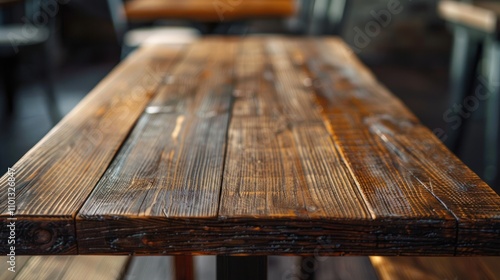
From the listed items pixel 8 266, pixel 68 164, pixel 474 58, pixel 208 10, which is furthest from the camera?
pixel 208 10

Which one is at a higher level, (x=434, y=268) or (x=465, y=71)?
(x=434, y=268)

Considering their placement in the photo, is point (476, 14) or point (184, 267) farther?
point (476, 14)

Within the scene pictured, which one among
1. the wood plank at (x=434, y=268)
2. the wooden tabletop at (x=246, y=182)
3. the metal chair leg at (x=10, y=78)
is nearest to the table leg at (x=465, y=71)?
the wooden tabletop at (x=246, y=182)

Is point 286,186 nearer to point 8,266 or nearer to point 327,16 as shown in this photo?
point 8,266

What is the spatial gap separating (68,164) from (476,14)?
2033mm

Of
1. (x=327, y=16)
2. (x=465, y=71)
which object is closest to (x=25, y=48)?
(x=327, y=16)

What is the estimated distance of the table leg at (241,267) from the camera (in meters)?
0.89

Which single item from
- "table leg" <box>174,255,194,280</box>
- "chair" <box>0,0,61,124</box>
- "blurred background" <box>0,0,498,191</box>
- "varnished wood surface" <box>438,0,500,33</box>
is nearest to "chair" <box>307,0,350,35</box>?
"blurred background" <box>0,0,498,191</box>

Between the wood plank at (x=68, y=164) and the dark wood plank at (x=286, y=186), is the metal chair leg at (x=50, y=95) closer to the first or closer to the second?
the wood plank at (x=68, y=164)

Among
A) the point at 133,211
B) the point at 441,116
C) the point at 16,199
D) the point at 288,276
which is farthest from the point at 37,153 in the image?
the point at 441,116

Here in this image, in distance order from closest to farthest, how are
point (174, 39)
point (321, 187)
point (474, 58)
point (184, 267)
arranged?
1. point (321, 187)
2. point (184, 267)
3. point (474, 58)
4. point (174, 39)

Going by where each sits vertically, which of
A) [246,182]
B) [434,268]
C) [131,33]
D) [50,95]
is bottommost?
[50,95]

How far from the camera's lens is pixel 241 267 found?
898mm

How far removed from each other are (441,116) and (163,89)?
2452 millimetres
